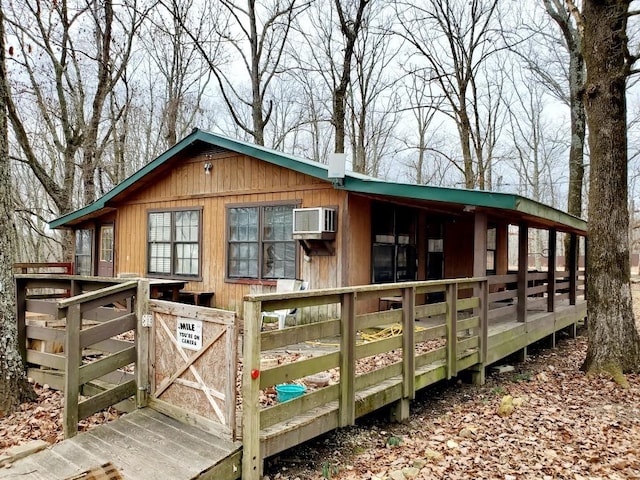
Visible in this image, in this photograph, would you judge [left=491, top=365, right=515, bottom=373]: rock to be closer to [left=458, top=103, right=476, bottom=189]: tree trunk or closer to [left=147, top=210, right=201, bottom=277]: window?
[left=147, top=210, right=201, bottom=277]: window

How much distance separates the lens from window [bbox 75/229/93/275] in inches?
468

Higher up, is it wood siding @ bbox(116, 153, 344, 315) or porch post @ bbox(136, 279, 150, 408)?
wood siding @ bbox(116, 153, 344, 315)

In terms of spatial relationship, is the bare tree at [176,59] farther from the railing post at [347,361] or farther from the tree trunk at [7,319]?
the railing post at [347,361]

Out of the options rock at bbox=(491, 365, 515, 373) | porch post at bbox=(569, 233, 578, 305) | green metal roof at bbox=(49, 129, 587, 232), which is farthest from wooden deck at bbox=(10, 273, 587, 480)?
porch post at bbox=(569, 233, 578, 305)

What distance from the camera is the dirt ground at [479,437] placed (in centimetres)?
386

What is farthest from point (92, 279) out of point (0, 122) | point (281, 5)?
point (281, 5)

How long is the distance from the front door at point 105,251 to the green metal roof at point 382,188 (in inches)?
63.5

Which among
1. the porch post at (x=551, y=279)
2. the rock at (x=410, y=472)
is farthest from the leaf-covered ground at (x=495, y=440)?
the porch post at (x=551, y=279)

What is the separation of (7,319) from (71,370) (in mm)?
1539

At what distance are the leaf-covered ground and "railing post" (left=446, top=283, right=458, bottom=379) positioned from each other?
0.47 m

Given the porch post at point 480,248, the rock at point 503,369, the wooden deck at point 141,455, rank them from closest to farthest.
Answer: the wooden deck at point 141,455, the porch post at point 480,248, the rock at point 503,369

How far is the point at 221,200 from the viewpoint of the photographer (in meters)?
8.89

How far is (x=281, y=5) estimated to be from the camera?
59.5 feet

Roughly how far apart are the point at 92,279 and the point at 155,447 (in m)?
2.88
